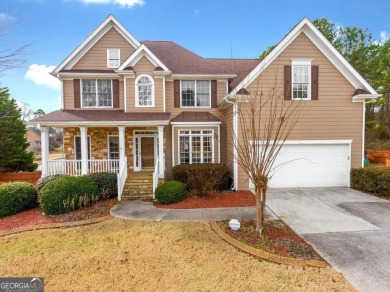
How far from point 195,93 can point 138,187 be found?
6.71 metres

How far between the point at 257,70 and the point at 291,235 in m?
7.62

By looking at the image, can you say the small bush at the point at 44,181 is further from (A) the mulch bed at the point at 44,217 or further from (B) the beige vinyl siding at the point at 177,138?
(B) the beige vinyl siding at the point at 177,138

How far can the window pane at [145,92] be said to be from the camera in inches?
492

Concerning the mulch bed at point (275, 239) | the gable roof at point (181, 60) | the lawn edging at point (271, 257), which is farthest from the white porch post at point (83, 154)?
the lawn edging at point (271, 257)

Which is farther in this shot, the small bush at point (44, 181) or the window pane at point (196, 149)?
the window pane at point (196, 149)

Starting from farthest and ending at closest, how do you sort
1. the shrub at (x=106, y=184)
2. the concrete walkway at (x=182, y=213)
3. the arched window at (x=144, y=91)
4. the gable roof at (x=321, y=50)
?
the arched window at (x=144, y=91) → the gable roof at (x=321, y=50) → the shrub at (x=106, y=184) → the concrete walkway at (x=182, y=213)

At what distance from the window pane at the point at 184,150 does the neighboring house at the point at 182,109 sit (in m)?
0.06

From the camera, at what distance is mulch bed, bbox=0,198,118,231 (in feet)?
25.1

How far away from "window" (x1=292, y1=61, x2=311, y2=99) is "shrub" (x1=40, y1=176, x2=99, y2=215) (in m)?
10.9

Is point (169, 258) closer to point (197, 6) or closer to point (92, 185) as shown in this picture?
point (92, 185)

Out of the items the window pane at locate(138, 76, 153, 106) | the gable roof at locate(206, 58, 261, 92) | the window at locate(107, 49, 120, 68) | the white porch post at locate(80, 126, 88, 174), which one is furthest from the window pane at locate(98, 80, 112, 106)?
the gable roof at locate(206, 58, 261, 92)

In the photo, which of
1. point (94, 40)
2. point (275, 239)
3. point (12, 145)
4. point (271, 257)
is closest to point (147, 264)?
point (271, 257)

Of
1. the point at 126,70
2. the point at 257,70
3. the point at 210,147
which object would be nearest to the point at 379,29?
the point at 257,70

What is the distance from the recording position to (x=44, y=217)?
8.16m
